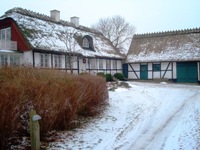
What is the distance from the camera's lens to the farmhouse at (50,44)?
743 inches

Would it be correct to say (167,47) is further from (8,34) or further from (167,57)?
(8,34)

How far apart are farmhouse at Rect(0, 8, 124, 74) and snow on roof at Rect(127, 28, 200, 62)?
3.56 meters

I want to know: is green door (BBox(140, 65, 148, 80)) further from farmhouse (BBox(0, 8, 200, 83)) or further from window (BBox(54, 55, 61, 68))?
window (BBox(54, 55, 61, 68))

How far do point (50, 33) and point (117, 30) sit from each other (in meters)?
26.7

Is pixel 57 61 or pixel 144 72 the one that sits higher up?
pixel 57 61

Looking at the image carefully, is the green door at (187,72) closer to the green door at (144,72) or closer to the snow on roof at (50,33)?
the green door at (144,72)

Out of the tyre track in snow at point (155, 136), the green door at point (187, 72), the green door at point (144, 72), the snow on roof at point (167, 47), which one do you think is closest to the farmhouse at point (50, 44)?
the green door at point (144, 72)

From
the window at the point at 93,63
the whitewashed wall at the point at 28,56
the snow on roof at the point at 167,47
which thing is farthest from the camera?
the snow on roof at the point at 167,47

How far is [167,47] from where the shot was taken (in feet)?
92.5

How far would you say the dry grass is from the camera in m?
4.67

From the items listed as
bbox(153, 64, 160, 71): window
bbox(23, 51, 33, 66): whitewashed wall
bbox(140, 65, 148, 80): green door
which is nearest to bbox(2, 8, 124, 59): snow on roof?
bbox(23, 51, 33, 66): whitewashed wall

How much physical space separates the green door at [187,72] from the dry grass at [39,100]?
2001 centimetres

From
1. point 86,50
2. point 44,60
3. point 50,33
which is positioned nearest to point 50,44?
point 44,60

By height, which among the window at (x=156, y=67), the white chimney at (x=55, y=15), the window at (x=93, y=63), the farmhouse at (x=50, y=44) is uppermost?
the white chimney at (x=55, y=15)
